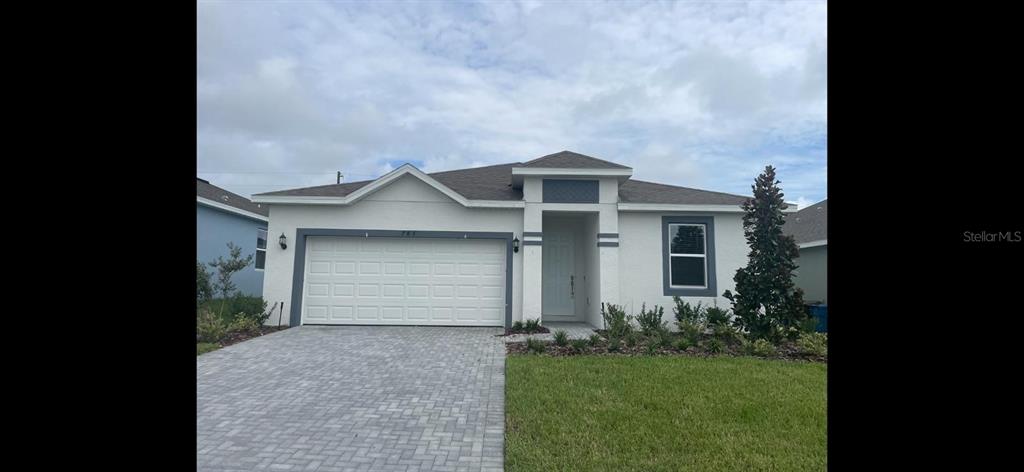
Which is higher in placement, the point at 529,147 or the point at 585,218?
the point at 529,147

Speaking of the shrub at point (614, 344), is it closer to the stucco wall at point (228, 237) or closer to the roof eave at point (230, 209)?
the stucco wall at point (228, 237)

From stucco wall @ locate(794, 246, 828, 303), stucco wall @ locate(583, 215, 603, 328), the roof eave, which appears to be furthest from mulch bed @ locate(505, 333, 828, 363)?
the roof eave

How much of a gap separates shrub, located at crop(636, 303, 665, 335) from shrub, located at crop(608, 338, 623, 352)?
97cm

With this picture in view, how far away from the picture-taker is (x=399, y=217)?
11.5m

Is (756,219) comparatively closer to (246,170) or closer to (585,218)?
(585,218)

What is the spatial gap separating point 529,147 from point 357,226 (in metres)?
11.7

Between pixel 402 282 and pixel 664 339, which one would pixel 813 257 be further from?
pixel 402 282

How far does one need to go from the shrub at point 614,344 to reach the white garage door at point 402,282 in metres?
3.22

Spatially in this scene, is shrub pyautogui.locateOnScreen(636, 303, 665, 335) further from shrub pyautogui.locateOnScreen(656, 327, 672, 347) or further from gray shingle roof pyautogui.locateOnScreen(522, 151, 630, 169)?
gray shingle roof pyautogui.locateOnScreen(522, 151, 630, 169)

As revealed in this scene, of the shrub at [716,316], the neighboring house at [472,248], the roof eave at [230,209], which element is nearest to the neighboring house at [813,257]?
the neighboring house at [472,248]

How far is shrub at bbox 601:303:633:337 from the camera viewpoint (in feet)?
30.7
